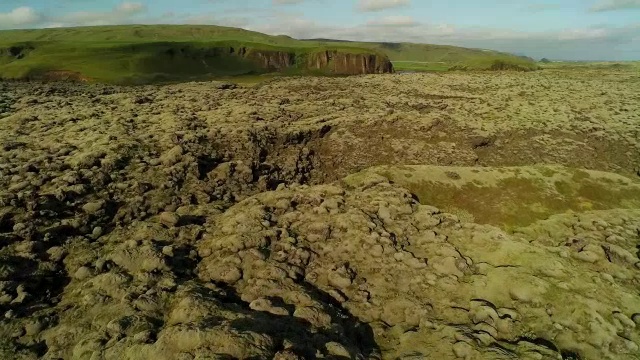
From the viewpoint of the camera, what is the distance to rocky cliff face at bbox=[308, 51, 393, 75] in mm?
147625

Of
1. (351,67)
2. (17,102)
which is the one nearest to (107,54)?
(351,67)

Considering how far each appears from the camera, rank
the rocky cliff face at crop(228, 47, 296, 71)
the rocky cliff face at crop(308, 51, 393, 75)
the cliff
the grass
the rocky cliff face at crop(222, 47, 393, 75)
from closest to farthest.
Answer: the grass, the rocky cliff face at crop(308, 51, 393, 75), the cliff, the rocky cliff face at crop(222, 47, 393, 75), the rocky cliff face at crop(228, 47, 296, 71)

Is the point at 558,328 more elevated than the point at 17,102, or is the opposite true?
the point at 17,102

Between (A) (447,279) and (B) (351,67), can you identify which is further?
(B) (351,67)

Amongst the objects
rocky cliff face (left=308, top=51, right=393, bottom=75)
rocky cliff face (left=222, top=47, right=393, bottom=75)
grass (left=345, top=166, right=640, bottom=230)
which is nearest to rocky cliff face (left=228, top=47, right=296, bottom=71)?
rocky cliff face (left=222, top=47, right=393, bottom=75)

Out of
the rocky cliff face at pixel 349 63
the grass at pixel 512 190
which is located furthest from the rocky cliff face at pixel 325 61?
the grass at pixel 512 190

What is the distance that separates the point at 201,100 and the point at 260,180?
17.4 m

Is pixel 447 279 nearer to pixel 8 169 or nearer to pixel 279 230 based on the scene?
pixel 279 230

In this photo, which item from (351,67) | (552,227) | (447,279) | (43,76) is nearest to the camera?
(447,279)

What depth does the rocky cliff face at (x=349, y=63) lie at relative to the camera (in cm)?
14762

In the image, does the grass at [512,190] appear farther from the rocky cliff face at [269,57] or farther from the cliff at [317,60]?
the rocky cliff face at [269,57]

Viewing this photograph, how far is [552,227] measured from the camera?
1838 centimetres

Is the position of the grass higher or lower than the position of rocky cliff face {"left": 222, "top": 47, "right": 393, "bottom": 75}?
lower

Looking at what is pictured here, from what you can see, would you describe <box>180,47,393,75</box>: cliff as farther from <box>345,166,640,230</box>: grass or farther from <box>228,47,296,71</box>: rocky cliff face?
<box>345,166,640,230</box>: grass
